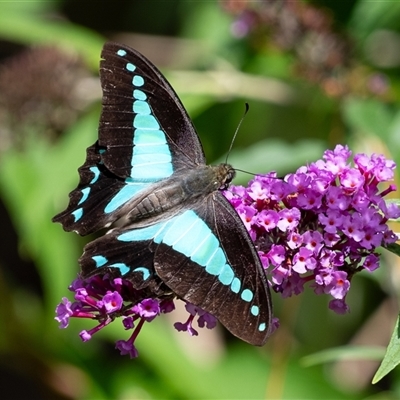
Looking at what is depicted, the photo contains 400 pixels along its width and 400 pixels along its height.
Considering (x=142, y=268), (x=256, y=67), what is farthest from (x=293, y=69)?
(x=142, y=268)

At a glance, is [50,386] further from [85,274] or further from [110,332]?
[85,274]

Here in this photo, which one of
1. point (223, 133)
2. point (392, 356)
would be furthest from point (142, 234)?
point (223, 133)

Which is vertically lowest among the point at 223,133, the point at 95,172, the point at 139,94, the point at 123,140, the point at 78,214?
the point at 223,133

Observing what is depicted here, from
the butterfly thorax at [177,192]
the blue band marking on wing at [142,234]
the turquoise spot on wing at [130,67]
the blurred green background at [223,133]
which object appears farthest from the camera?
the blurred green background at [223,133]

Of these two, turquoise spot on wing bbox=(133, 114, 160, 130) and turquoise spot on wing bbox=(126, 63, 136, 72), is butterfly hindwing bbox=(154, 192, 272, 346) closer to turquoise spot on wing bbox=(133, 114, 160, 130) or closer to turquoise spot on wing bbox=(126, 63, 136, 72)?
turquoise spot on wing bbox=(133, 114, 160, 130)

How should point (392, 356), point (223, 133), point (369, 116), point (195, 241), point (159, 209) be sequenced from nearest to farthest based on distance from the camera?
1. point (392, 356)
2. point (195, 241)
3. point (159, 209)
4. point (369, 116)
5. point (223, 133)

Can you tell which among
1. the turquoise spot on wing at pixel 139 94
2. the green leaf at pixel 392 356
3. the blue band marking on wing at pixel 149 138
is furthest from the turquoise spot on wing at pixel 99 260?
the green leaf at pixel 392 356

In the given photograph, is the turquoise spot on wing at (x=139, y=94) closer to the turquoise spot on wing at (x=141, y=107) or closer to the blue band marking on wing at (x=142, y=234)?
the turquoise spot on wing at (x=141, y=107)

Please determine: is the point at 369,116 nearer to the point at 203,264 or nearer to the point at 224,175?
the point at 224,175
